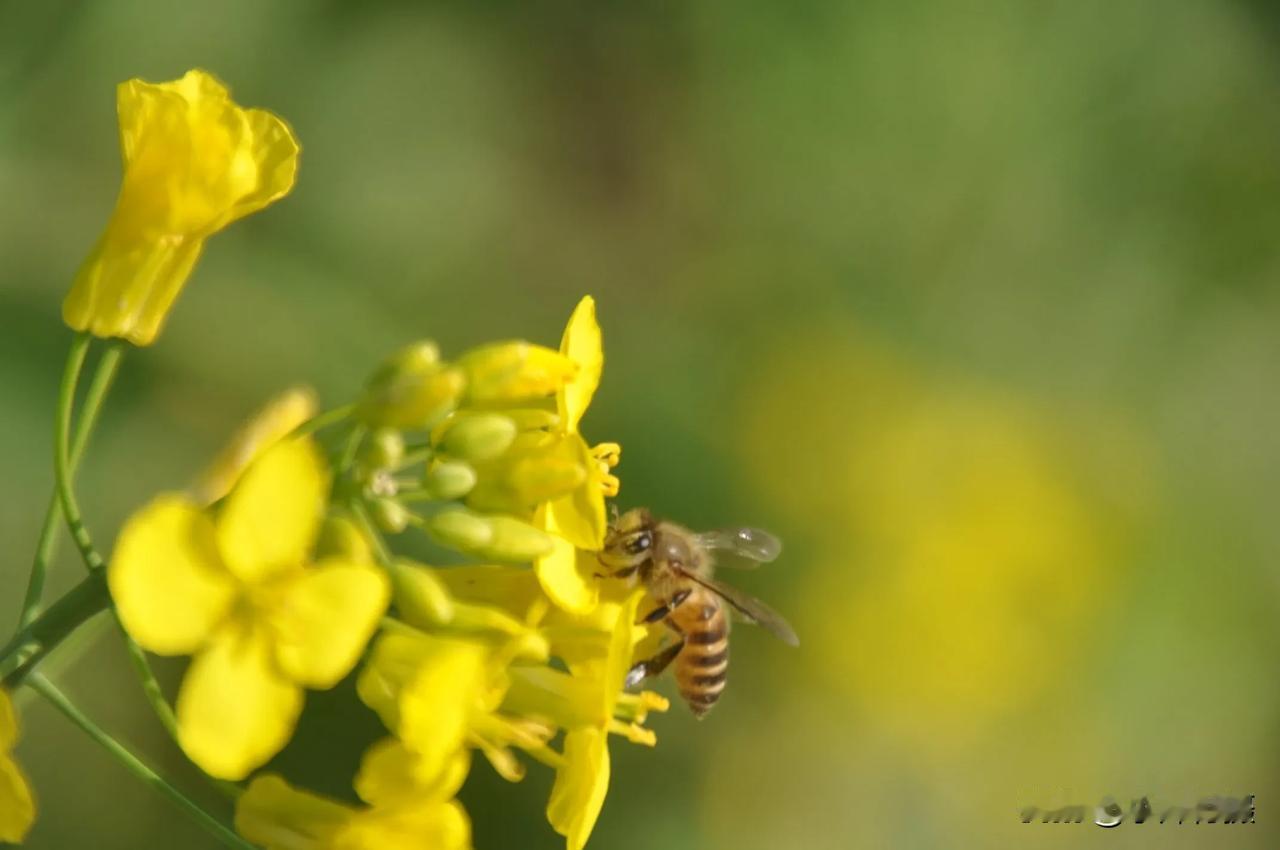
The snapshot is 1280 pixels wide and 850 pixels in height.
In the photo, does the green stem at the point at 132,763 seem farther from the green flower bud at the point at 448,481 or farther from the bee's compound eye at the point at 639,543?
the bee's compound eye at the point at 639,543

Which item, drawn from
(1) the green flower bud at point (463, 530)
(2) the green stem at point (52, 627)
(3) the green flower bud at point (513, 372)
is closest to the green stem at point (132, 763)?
(2) the green stem at point (52, 627)

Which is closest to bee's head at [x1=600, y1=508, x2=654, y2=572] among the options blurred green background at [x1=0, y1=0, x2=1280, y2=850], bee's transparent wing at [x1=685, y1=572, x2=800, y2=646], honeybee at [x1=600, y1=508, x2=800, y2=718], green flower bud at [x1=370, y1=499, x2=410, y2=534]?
honeybee at [x1=600, y1=508, x2=800, y2=718]

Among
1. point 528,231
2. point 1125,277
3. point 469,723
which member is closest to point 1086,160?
point 1125,277

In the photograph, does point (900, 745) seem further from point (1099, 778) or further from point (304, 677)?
point (304, 677)

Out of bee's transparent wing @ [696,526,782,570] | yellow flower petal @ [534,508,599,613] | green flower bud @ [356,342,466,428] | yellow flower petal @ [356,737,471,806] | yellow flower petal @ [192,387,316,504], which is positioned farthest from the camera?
bee's transparent wing @ [696,526,782,570]

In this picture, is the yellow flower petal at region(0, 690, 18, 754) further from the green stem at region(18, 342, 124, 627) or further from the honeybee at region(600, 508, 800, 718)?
the honeybee at region(600, 508, 800, 718)

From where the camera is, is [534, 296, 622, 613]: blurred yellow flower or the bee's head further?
the bee's head

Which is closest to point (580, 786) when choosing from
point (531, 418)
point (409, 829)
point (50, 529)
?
point (409, 829)

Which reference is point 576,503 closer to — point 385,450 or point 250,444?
point 385,450
